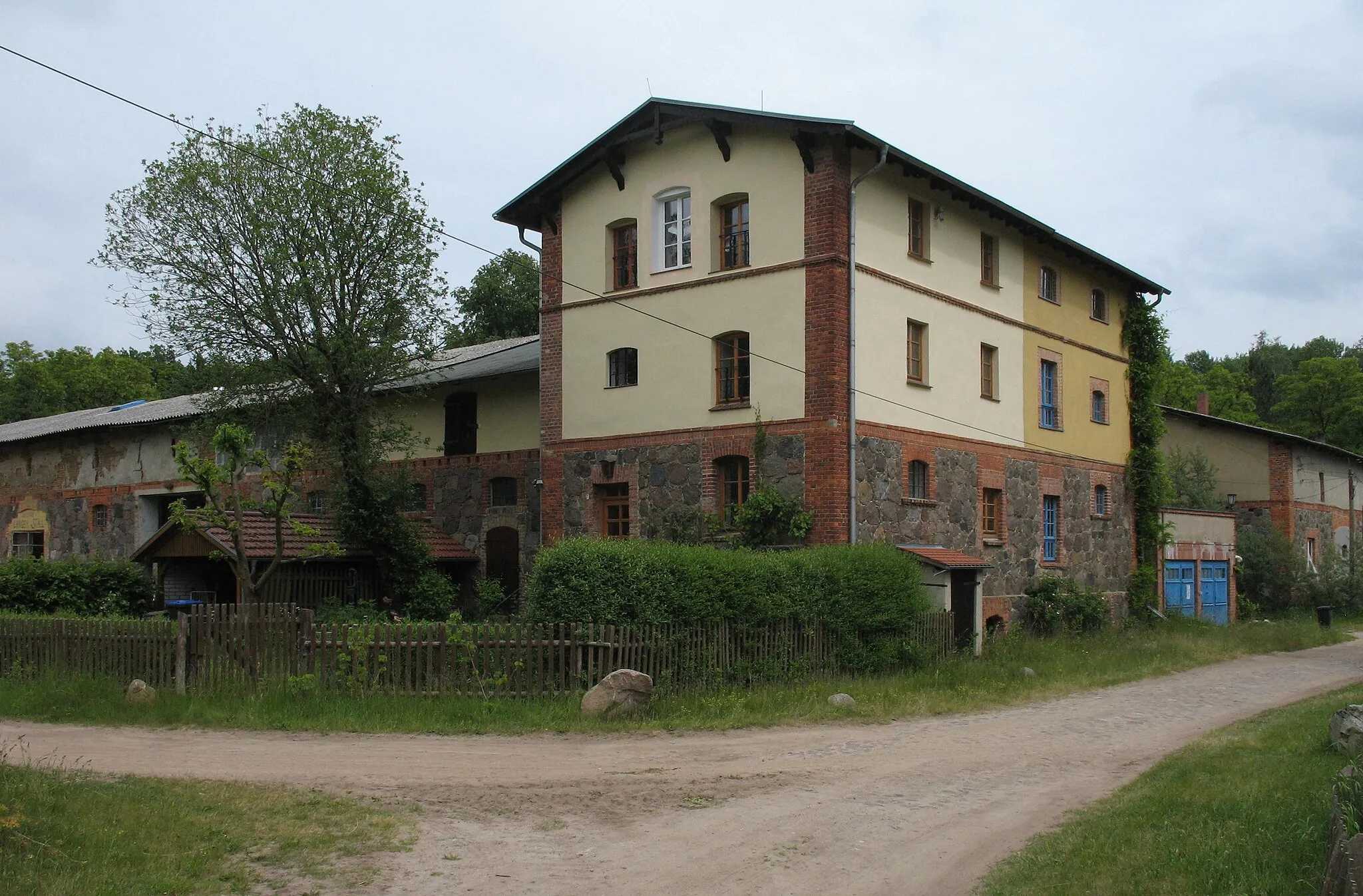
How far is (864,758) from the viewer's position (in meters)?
12.9

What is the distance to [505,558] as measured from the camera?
27406 mm

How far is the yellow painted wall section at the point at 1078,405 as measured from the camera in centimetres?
2709

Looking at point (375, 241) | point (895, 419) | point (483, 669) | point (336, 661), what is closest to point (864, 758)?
point (483, 669)

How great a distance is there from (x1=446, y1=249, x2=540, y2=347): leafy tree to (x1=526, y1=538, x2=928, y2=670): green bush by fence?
3383 centimetres

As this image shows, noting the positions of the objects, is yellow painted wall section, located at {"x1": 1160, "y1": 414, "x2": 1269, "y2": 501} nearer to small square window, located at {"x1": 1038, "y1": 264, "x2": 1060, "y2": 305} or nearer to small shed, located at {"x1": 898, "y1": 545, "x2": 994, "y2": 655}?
small square window, located at {"x1": 1038, "y1": 264, "x2": 1060, "y2": 305}

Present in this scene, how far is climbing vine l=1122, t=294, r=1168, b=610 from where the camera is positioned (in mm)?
31250

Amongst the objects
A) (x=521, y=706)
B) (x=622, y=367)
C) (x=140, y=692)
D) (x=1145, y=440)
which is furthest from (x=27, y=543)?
(x=1145, y=440)

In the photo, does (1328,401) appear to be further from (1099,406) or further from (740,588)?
(740,588)

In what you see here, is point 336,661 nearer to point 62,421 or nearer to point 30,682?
point 30,682

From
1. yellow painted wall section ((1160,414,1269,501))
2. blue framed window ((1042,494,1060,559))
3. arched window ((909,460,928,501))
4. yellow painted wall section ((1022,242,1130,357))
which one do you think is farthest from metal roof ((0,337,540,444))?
yellow painted wall section ((1160,414,1269,501))

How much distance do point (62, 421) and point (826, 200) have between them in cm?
3347

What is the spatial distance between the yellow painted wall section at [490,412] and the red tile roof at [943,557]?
938cm

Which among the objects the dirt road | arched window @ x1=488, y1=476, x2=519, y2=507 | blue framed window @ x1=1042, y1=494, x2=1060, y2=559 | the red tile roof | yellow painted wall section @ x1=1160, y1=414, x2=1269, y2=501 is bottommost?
the dirt road

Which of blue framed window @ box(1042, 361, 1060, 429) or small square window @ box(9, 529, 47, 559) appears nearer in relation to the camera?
blue framed window @ box(1042, 361, 1060, 429)
